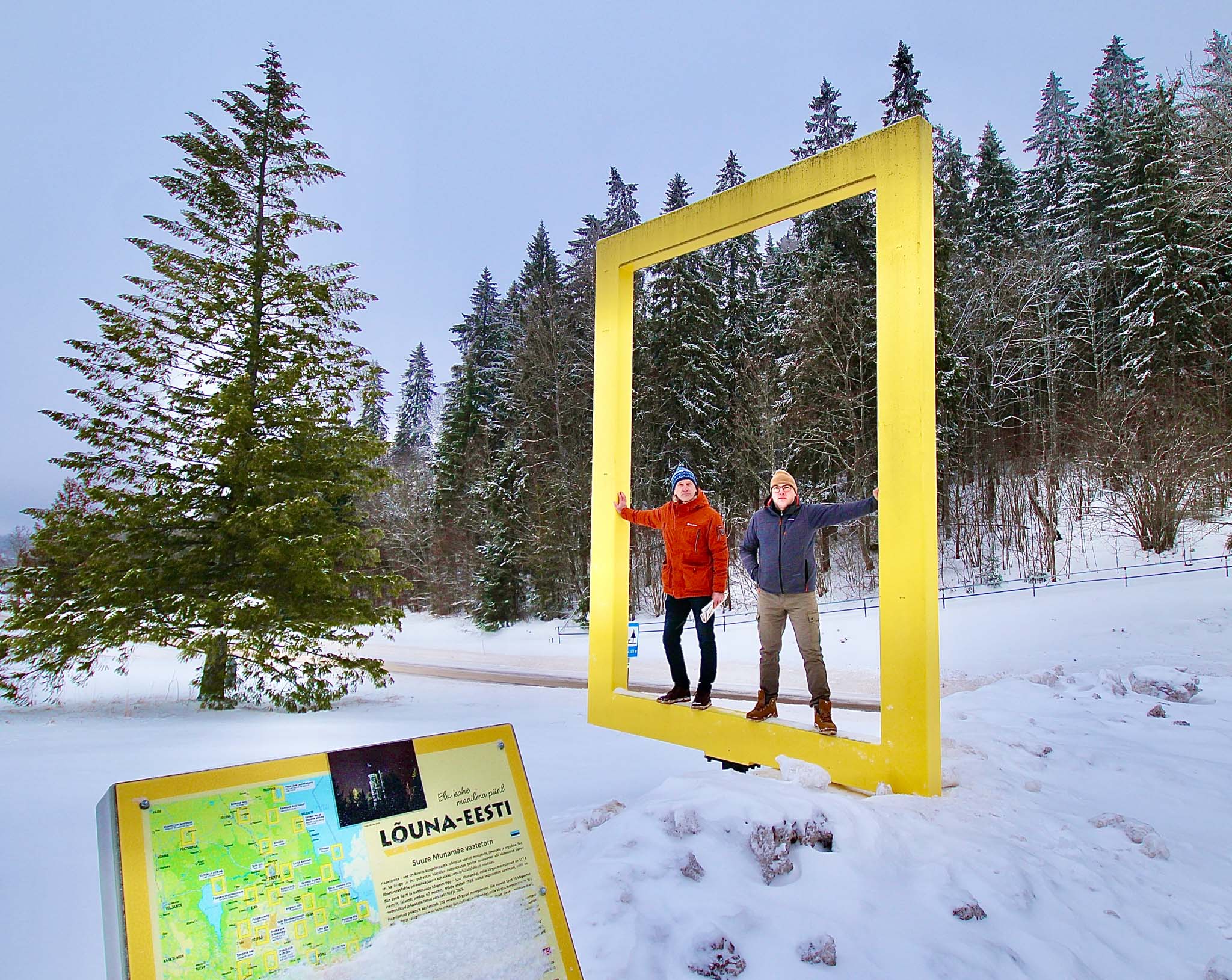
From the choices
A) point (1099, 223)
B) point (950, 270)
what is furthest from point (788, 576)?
point (1099, 223)

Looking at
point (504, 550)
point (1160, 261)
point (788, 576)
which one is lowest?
point (788, 576)

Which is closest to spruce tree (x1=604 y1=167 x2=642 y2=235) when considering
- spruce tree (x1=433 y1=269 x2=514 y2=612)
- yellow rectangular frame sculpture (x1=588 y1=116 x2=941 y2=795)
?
spruce tree (x1=433 y1=269 x2=514 y2=612)

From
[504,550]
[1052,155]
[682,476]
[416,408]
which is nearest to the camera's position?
[682,476]

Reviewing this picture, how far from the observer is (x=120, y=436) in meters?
8.77

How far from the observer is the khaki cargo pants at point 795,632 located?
466 centimetres

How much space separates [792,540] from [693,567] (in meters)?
0.99

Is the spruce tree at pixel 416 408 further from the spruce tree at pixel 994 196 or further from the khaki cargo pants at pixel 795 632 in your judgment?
the khaki cargo pants at pixel 795 632

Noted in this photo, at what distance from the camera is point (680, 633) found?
5477 mm

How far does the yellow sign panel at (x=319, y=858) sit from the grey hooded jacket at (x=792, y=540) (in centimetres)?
308

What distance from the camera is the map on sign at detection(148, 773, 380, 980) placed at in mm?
1482

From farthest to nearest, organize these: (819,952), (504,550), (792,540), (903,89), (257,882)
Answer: (504,550) < (903,89) < (792,540) < (819,952) < (257,882)

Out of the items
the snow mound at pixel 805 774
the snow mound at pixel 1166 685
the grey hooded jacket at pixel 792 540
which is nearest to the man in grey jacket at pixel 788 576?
the grey hooded jacket at pixel 792 540

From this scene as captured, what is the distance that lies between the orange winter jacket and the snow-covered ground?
1034mm

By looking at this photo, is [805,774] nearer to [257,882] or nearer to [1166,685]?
[257,882]
